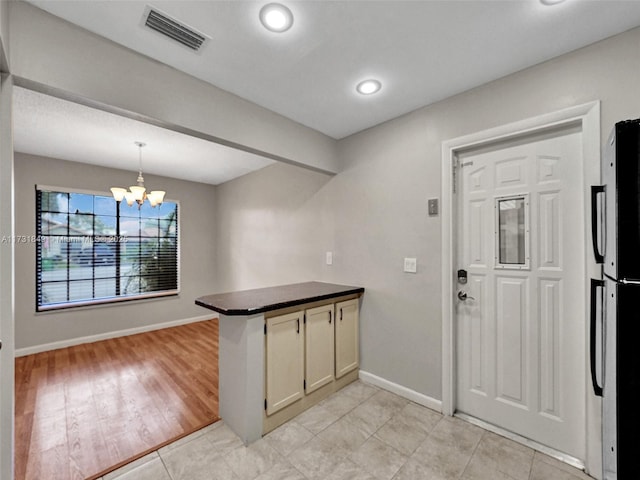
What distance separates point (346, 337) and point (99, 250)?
4.04 metres

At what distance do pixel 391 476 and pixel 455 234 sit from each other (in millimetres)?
1698

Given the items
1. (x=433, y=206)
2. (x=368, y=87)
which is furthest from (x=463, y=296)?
(x=368, y=87)

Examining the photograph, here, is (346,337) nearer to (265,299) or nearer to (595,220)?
(265,299)

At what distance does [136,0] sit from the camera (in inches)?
52.6

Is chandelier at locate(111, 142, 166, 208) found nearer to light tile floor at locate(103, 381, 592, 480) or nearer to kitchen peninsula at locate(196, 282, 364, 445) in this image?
kitchen peninsula at locate(196, 282, 364, 445)

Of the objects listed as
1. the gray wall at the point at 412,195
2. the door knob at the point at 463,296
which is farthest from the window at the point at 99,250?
the door knob at the point at 463,296

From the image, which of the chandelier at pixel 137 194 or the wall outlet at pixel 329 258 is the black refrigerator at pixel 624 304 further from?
the chandelier at pixel 137 194

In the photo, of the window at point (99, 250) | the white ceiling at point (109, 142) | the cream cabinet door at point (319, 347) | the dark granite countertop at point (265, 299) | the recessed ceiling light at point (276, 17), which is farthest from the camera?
the window at point (99, 250)

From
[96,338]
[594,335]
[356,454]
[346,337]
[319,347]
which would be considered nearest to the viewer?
[594,335]

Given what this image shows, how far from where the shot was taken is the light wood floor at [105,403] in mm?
1800

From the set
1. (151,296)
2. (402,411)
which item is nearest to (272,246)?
(151,296)

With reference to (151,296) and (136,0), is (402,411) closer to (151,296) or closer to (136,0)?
(136,0)

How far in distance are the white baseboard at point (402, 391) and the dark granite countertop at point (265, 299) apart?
85 cm

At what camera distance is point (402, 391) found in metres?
2.47
